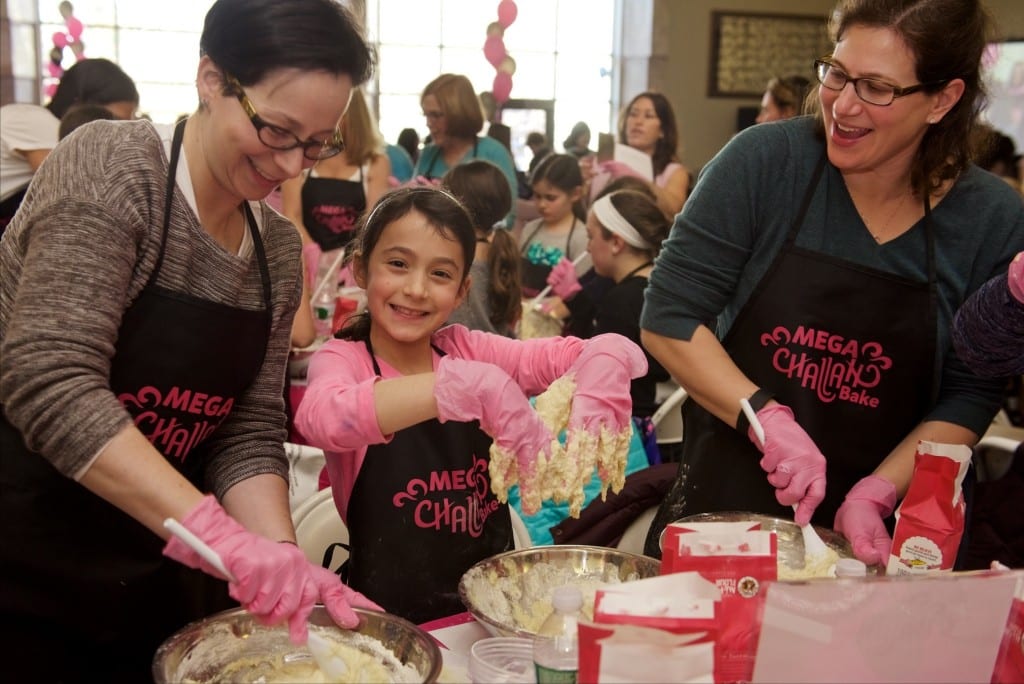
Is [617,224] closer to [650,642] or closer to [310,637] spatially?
[310,637]

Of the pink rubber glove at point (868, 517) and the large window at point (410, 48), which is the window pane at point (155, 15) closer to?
the large window at point (410, 48)

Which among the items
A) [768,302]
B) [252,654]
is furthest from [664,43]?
[252,654]

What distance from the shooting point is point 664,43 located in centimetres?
1016

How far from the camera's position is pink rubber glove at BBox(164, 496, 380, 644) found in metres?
Result: 1.19

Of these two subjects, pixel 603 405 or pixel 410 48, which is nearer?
pixel 603 405

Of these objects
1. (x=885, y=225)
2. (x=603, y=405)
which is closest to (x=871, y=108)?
(x=885, y=225)

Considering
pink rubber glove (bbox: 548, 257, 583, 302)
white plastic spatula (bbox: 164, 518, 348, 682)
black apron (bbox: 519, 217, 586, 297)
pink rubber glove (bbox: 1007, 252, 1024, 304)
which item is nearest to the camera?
white plastic spatula (bbox: 164, 518, 348, 682)

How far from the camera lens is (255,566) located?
1.19 meters

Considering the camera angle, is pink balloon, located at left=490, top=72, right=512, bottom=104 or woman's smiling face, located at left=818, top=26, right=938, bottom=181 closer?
woman's smiling face, located at left=818, top=26, right=938, bottom=181

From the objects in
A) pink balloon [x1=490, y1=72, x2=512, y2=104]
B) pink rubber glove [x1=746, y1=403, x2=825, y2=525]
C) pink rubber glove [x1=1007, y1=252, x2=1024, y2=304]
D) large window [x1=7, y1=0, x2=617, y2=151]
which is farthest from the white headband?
large window [x1=7, y1=0, x2=617, y2=151]

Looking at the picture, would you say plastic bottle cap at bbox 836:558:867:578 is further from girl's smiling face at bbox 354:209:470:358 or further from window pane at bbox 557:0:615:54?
window pane at bbox 557:0:615:54

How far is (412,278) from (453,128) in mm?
3191

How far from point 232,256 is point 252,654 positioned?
0.58 m

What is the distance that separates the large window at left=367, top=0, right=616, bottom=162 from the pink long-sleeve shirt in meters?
8.84
